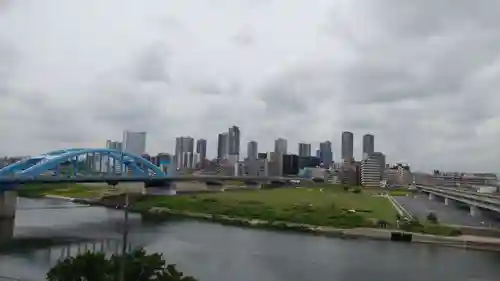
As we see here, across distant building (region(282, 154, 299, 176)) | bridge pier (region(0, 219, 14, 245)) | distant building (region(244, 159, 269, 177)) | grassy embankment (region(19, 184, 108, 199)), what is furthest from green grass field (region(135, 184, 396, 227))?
distant building (region(282, 154, 299, 176))

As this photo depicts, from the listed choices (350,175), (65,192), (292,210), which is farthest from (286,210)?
(350,175)

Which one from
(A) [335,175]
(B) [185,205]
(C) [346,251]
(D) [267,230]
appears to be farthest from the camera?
(A) [335,175]

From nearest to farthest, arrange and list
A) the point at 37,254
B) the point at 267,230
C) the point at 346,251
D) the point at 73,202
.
Result: the point at 37,254, the point at 346,251, the point at 267,230, the point at 73,202

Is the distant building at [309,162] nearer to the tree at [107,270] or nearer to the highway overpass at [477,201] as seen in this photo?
the highway overpass at [477,201]

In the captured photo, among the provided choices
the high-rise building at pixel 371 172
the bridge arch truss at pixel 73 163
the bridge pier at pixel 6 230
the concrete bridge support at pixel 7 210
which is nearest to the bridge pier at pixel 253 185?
the bridge arch truss at pixel 73 163

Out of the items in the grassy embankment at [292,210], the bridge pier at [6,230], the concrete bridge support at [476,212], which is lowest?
the bridge pier at [6,230]

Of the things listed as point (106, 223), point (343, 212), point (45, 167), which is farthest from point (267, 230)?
point (45, 167)

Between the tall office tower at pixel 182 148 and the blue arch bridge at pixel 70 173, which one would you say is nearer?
the blue arch bridge at pixel 70 173

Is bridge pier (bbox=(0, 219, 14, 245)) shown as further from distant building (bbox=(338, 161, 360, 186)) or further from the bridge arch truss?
distant building (bbox=(338, 161, 360, 186))

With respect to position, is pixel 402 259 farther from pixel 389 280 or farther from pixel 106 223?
pixel 106 223
